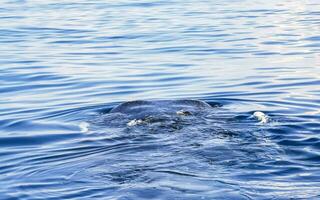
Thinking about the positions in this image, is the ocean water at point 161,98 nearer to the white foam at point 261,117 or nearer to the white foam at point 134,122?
the white foam at point 261,117

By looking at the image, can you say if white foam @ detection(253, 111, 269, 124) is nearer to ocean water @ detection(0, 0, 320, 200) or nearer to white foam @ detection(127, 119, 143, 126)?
ocean water @ detection(0, 0, 320, 200)

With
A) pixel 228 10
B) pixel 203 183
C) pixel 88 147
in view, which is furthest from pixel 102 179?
pixel 228 10

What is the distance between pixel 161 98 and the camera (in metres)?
13.7

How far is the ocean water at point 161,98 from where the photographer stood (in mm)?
7723

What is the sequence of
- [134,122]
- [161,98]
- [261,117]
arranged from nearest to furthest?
[134,122]
[261,117]
[161,98]

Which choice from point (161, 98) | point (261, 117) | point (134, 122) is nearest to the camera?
point (134, 122)

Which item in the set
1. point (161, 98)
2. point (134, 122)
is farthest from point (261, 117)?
point (161, 98)

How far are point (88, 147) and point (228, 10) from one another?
20.3 metres

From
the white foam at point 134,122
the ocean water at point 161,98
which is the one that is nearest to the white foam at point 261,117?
the ocean water at point 161,98

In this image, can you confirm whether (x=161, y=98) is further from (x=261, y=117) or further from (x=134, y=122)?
(x=134, y=122)

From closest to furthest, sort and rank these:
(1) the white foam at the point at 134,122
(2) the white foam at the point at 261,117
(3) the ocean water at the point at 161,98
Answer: (3) the ocean water at the point at 161,98, (1) the white foam at the point at 134,122, (2) the white foam at the point at 261,117

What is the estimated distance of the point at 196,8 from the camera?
30.3m

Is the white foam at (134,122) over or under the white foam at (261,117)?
over

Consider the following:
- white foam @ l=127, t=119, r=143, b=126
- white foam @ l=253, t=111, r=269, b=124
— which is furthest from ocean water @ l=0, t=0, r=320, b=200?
white foam @ l=127, t=119, r=143, b=126
